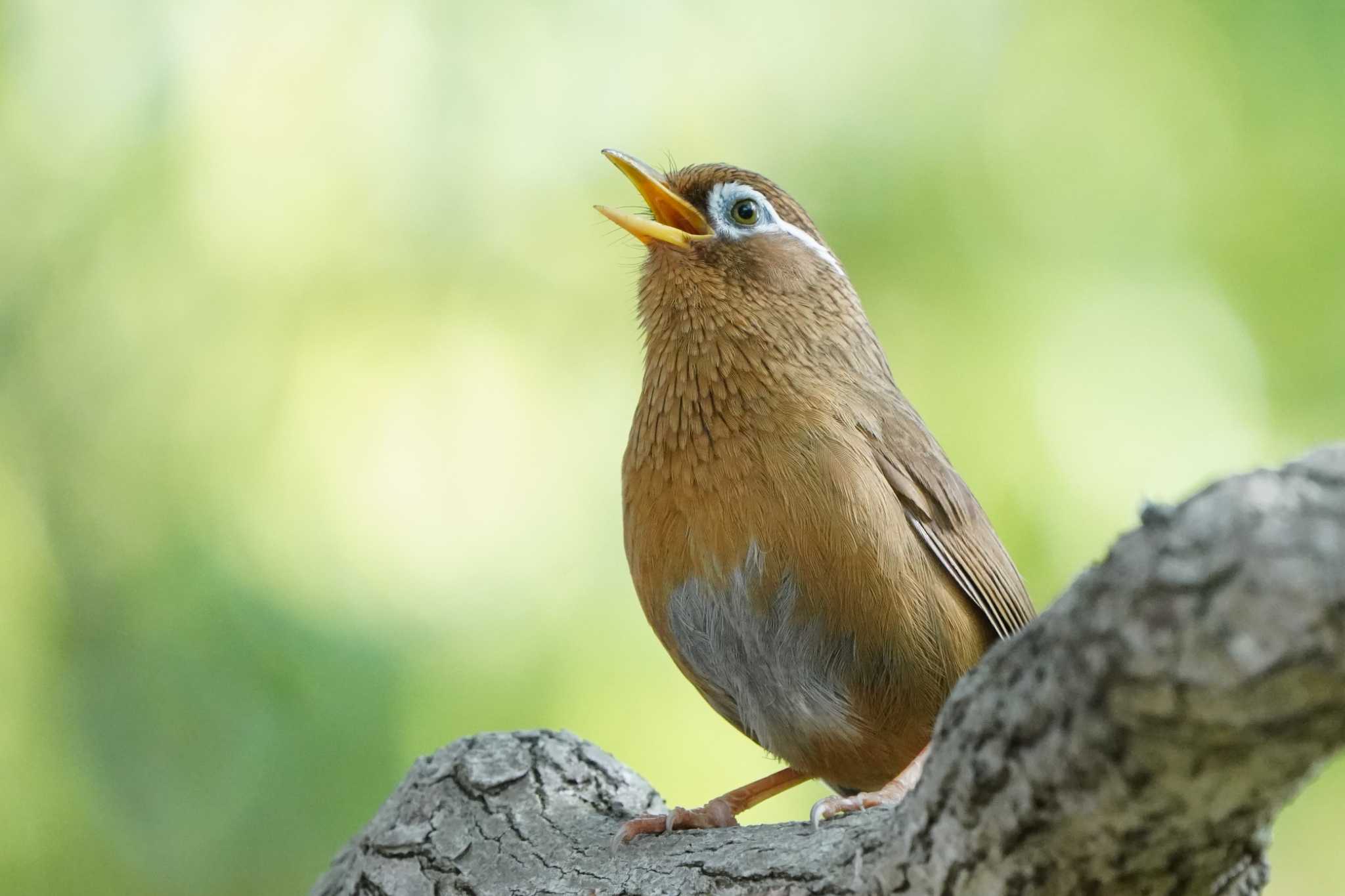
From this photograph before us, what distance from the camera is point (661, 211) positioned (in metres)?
4.34

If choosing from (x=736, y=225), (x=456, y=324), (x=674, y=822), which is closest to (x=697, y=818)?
(x=674, y=822)

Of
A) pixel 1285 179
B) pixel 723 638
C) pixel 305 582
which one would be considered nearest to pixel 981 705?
pixel 723 638

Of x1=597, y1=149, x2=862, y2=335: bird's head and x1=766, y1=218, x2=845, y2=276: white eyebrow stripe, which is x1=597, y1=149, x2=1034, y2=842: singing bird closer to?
x1=597, y1=149, x2=862, y2=335: bird's head

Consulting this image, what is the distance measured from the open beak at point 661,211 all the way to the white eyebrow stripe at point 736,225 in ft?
0.15

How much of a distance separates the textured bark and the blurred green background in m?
3.53

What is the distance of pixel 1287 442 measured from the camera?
5.90m

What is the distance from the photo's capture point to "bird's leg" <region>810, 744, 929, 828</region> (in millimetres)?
3018

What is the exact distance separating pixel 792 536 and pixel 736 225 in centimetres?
128

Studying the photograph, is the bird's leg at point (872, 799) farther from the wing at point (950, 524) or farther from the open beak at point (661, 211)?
the open beak at point (661, 211)

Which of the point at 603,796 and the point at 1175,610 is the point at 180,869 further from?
the point at 1175,610

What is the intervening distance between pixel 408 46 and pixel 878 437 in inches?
157

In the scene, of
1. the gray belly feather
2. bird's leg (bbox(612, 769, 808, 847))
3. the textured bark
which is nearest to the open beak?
the gray belly feather

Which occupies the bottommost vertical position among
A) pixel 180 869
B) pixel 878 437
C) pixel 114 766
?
pixel 878 437

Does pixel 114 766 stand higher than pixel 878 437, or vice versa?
pixel 114 766
